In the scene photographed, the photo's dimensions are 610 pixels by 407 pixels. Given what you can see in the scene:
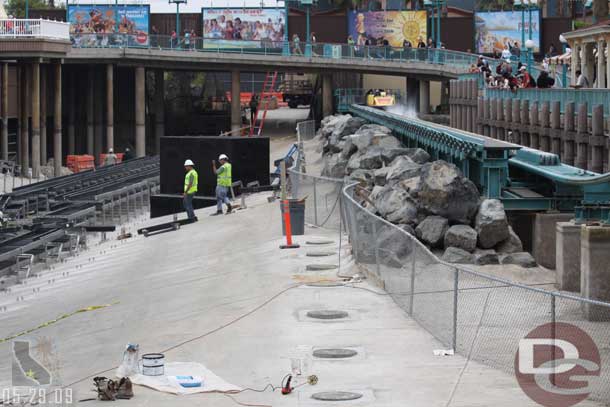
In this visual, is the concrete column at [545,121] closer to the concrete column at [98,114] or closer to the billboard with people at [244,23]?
the concrete column at [98,114]

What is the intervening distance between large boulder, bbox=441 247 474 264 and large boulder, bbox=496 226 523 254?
0.89 meters

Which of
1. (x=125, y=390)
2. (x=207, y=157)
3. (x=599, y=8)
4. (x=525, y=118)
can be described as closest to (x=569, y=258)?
(x=125, y=390)

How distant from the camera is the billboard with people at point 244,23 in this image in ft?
295

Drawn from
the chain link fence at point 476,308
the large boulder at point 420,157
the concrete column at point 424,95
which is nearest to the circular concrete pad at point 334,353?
the chain link fence at point 476,308

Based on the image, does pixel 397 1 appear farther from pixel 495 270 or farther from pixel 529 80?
pixel 495 270

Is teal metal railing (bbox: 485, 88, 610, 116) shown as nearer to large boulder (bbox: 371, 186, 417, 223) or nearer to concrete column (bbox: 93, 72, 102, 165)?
large boulder (bbox: 371, 186, 417, 223)

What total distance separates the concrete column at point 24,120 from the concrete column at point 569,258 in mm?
41240

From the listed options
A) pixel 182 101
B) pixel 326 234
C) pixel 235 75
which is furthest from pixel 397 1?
pixel 326 234

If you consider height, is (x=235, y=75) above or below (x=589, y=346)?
above

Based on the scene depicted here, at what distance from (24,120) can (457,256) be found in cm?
3980

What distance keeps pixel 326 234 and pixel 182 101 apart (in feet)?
203

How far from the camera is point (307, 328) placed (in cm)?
1747

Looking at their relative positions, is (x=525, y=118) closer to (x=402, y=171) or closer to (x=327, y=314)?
(x=402, y=171)

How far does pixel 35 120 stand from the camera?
57.7 m
